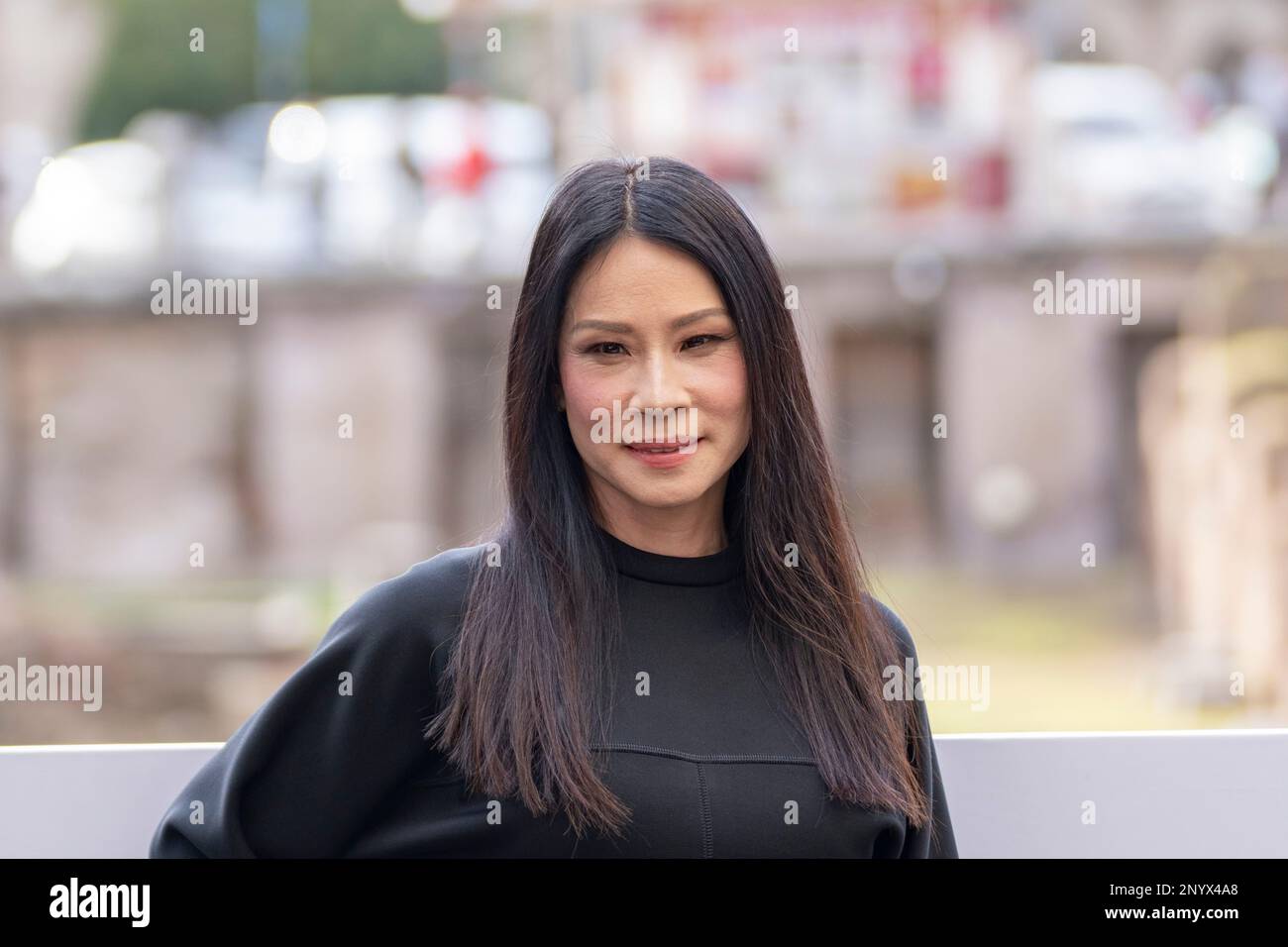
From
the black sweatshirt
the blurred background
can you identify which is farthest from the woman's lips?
the blurred background

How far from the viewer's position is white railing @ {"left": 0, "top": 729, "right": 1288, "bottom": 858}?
2566mm

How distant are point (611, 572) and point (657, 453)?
0.58ft

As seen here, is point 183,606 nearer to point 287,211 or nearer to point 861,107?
point 287,211

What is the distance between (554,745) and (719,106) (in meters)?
14.8

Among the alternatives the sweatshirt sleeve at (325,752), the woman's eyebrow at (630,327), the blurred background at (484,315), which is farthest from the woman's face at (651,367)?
the blurred background at (484,315)

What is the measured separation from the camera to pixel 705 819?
209 cm

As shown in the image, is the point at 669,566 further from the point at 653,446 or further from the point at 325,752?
the point at 325,752

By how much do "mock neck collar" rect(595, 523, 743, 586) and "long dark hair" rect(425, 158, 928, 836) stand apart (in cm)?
2

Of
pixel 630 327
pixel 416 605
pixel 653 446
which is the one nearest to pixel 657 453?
pixel 653 446

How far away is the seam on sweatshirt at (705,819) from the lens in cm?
208

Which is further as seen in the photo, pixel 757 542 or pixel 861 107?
pixel 861 107

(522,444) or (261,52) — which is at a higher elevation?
(261,52)

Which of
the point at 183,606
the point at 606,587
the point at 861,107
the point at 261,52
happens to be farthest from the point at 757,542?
the point at 261,52

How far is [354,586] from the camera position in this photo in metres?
13.7
